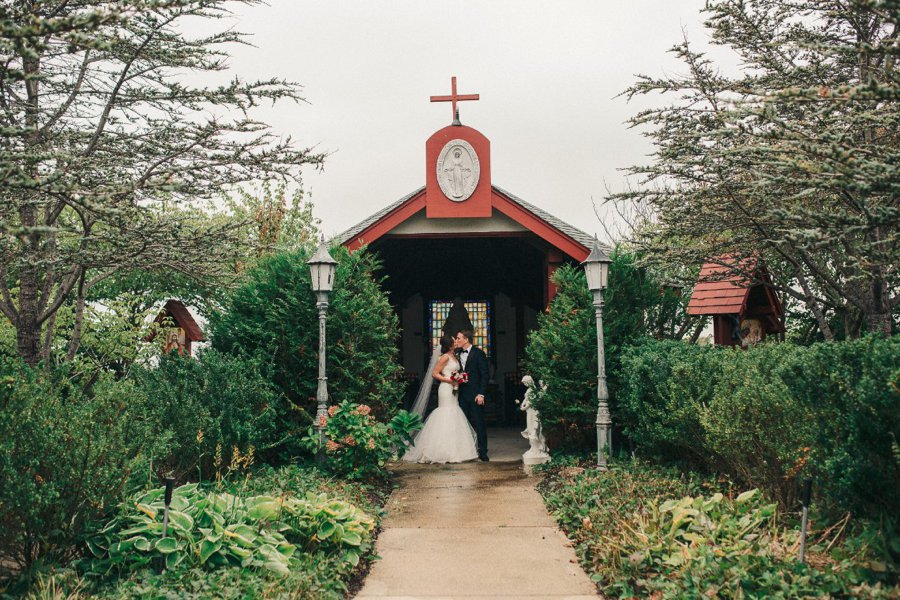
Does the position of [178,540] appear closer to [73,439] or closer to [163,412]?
[73,439]

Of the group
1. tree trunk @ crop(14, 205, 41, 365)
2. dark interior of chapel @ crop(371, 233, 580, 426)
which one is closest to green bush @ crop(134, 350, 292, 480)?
tree trunk @ crop(14, 205, 41, 365)

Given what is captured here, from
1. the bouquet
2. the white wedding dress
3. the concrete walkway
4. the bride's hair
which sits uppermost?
the bride's hair

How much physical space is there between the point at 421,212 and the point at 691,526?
302 inches

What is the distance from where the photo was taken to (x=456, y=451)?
11859 mm

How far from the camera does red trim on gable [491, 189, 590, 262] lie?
1188cm

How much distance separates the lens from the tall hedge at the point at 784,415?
4523 millimetres

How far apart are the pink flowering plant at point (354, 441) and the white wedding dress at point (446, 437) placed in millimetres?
2513

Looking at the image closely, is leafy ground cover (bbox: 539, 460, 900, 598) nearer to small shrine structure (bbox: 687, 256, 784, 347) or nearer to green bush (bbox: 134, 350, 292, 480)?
green bush (bbox: 134, 350, 292, 480)

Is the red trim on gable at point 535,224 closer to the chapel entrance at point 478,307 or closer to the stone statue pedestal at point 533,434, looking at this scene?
the stone statue pedestal at point 533,434

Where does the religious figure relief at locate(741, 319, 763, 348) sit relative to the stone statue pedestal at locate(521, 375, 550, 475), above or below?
above

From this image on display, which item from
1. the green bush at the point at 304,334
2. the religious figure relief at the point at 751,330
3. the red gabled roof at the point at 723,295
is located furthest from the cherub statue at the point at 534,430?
the religious figure relief at the point at 751,330

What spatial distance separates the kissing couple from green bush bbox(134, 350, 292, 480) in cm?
274

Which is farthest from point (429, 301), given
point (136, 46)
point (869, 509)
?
point (869, 509)

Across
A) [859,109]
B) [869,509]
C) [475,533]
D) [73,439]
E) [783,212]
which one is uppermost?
[859,109]
